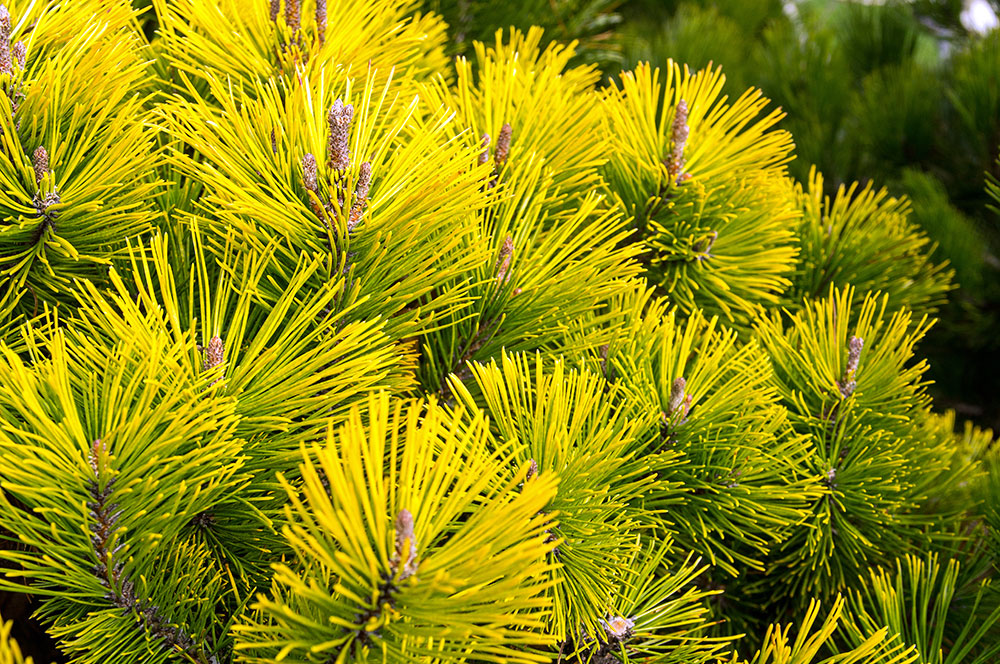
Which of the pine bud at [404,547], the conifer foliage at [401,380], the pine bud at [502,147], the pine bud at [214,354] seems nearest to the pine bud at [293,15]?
the conifer foliage at [401,380]

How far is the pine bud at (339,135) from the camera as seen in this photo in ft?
1.26

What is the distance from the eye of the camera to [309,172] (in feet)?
1.30

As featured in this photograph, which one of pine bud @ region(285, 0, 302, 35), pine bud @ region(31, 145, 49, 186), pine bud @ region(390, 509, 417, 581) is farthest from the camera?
pine bud @ region(285, 0, 302, 35)

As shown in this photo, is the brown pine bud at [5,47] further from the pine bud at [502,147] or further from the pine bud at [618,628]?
the pine bud at [618,628]

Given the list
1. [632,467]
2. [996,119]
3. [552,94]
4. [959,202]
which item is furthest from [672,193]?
[959,202]

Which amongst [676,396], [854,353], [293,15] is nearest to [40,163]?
[293,15]

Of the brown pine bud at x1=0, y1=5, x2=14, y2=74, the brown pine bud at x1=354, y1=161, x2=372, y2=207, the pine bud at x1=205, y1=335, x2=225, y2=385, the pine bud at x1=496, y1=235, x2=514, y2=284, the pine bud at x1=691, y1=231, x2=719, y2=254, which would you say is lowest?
the pine bud at x1=205, y1=335, x2=225, y2=385

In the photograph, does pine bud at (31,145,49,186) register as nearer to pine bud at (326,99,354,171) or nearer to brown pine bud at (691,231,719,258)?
pine bud at (326,99,354,171)

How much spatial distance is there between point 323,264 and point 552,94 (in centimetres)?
24

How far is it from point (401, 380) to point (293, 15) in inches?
10.4

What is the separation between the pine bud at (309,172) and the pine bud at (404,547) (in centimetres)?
19

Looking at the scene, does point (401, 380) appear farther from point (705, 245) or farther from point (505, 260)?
point (705, 245)

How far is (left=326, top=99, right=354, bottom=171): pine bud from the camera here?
15.1 inches

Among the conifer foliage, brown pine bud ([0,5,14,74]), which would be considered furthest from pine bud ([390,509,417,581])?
brown pine bud ([0,5,14,74])
